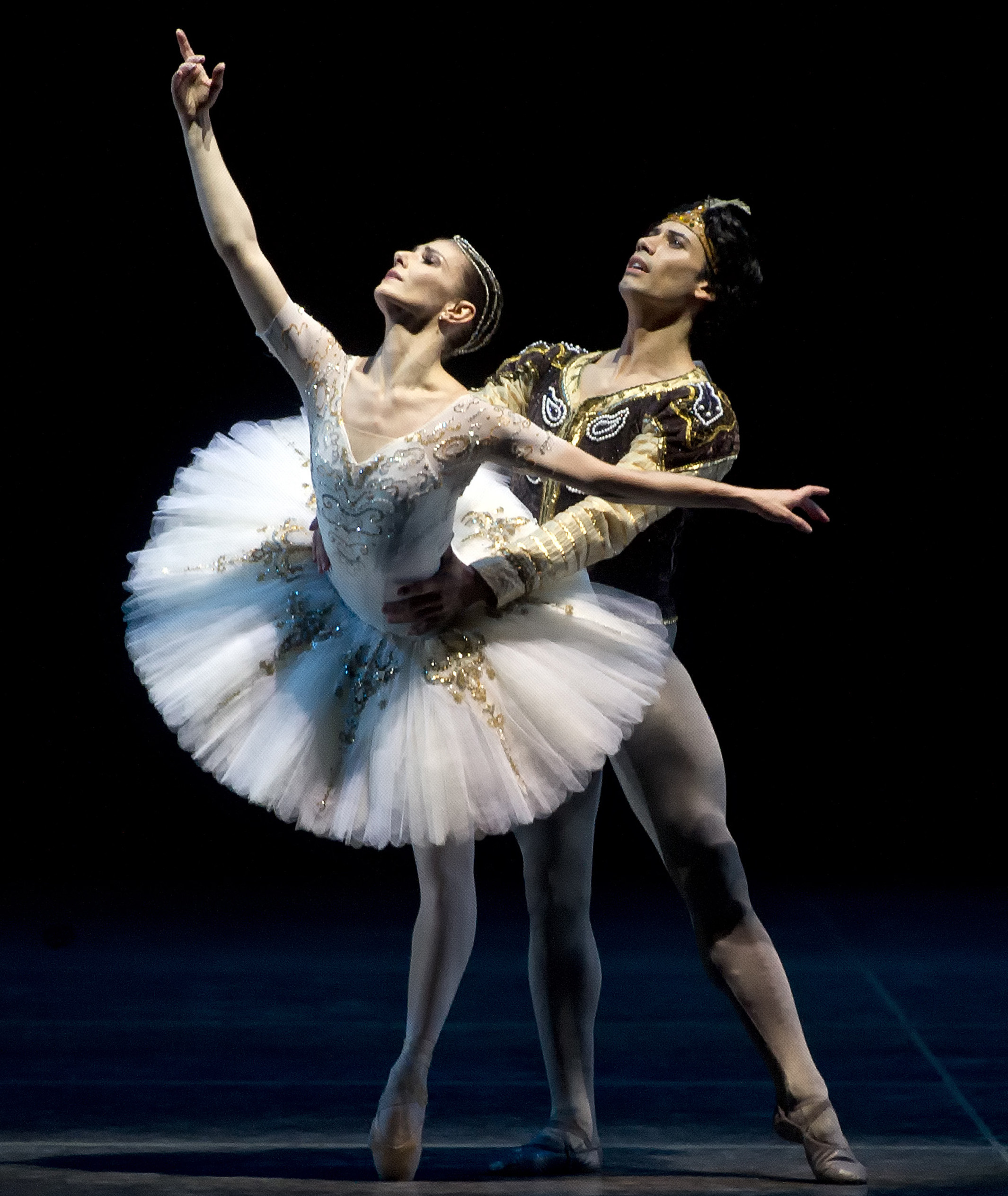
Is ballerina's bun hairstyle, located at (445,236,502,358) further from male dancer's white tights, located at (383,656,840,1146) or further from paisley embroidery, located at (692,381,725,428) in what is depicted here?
male dancer's white tights, located at (383,656,840,1146)

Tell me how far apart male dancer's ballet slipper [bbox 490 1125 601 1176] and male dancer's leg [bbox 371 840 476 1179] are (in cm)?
13

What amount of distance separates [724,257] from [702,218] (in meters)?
0.07

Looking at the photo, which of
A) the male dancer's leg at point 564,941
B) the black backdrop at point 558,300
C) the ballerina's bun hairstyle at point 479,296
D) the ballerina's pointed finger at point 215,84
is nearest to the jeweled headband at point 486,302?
the ballerina's bun hairstyle at point 479,296

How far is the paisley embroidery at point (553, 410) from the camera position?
2.37m

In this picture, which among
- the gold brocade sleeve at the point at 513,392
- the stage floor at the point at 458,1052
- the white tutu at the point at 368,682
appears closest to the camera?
the white tutu at the point at 368,682

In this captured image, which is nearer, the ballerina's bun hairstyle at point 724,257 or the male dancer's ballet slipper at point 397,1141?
the male dancer's ballet slipper at point 397,1141

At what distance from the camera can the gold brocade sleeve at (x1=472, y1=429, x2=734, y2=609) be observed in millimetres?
2189

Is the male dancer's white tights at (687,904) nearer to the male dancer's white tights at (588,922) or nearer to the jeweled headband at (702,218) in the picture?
the male dancer's white tights at (588,922)

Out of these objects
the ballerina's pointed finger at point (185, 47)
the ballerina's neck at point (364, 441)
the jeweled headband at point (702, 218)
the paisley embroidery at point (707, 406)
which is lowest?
the ballerina's neck at point (364, 441)

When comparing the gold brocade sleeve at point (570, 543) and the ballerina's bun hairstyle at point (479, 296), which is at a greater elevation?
the ballerina's bun hairstyle at point (479, 296)

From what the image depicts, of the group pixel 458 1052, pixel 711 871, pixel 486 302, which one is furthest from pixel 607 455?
pixel 458 1052

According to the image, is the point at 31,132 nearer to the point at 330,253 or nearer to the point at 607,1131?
the point at 330,253

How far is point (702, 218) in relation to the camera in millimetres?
2383

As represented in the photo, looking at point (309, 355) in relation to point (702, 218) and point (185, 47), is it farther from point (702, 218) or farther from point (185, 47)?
point (702, 218)
